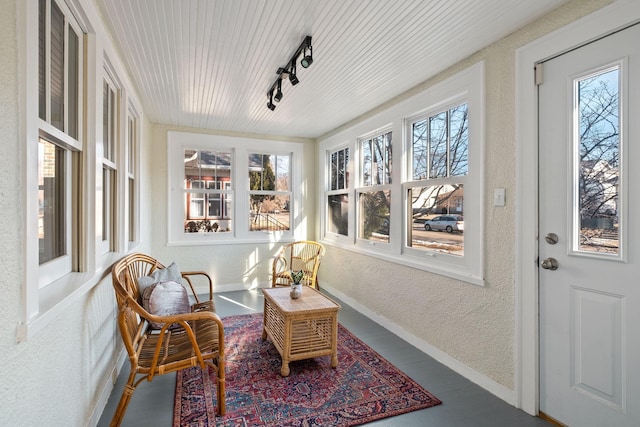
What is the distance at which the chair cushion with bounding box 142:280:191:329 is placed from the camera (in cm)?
224

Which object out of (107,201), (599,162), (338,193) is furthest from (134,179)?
(599,162)

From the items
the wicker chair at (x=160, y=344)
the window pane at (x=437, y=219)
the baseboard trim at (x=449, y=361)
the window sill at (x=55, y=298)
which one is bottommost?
the baseboard trim at (x=449, y=361)

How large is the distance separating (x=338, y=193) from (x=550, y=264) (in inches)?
118

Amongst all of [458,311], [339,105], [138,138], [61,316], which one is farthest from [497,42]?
[138,138]

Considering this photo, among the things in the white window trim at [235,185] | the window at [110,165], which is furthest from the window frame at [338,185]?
the window at [110,165]

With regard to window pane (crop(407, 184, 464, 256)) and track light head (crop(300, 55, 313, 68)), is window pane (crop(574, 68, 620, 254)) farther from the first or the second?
track light head (crop(300, 55, 313, 68))

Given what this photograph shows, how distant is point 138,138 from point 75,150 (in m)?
1.94

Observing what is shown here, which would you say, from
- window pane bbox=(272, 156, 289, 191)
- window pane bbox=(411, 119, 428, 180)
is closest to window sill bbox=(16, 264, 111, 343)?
window pane bbox=(411, 119, 428, 180)

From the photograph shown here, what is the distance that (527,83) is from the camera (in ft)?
6.70

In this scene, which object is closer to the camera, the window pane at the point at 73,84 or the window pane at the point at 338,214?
the window pane at the point at 73,84

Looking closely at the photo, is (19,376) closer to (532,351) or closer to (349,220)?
(532,351)

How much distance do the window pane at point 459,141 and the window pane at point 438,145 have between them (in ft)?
0.23

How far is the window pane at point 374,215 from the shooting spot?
363cm

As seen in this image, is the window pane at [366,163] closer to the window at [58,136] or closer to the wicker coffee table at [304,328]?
the wicker coffee table at [304,328]
